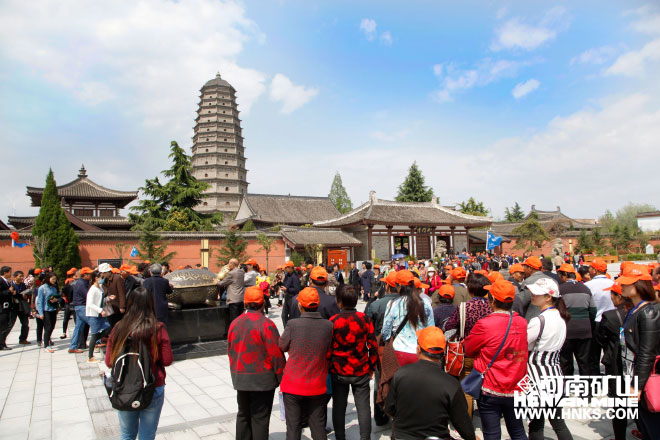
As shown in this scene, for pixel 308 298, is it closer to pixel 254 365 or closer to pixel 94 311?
pixel 254 365

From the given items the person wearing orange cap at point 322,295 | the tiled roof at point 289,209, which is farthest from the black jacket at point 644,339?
the tiled roof at point 289,209

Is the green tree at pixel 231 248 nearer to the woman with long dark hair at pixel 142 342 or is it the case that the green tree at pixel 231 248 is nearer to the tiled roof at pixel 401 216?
the tiled roof at pixel 401 216

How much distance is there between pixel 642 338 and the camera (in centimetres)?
284

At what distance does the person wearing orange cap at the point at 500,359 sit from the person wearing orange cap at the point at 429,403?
61 centimetres

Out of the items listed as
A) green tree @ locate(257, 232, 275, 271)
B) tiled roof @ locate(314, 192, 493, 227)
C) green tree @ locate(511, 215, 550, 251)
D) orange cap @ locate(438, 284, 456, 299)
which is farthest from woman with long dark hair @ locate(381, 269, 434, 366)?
green tree @ locate(511, 215, 550, 251)

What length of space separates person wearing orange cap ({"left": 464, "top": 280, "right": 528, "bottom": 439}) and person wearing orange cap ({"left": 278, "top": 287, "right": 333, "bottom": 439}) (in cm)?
111

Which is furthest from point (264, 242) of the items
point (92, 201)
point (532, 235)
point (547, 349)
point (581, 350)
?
point (547, 349)

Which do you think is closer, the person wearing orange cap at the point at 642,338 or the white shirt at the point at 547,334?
the person wearing orange cap at the point at 642,338

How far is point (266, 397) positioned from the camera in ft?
10.1

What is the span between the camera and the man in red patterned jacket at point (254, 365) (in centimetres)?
300

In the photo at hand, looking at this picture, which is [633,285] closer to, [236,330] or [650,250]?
[236,330]

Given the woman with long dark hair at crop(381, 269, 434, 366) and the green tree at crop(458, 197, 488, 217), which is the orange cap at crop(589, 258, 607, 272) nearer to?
the woman with long dark hair at crop(381, 269, 434, 366)

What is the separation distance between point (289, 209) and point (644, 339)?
35.0 m

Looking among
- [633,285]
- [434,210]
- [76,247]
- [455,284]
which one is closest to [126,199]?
[76,247]
